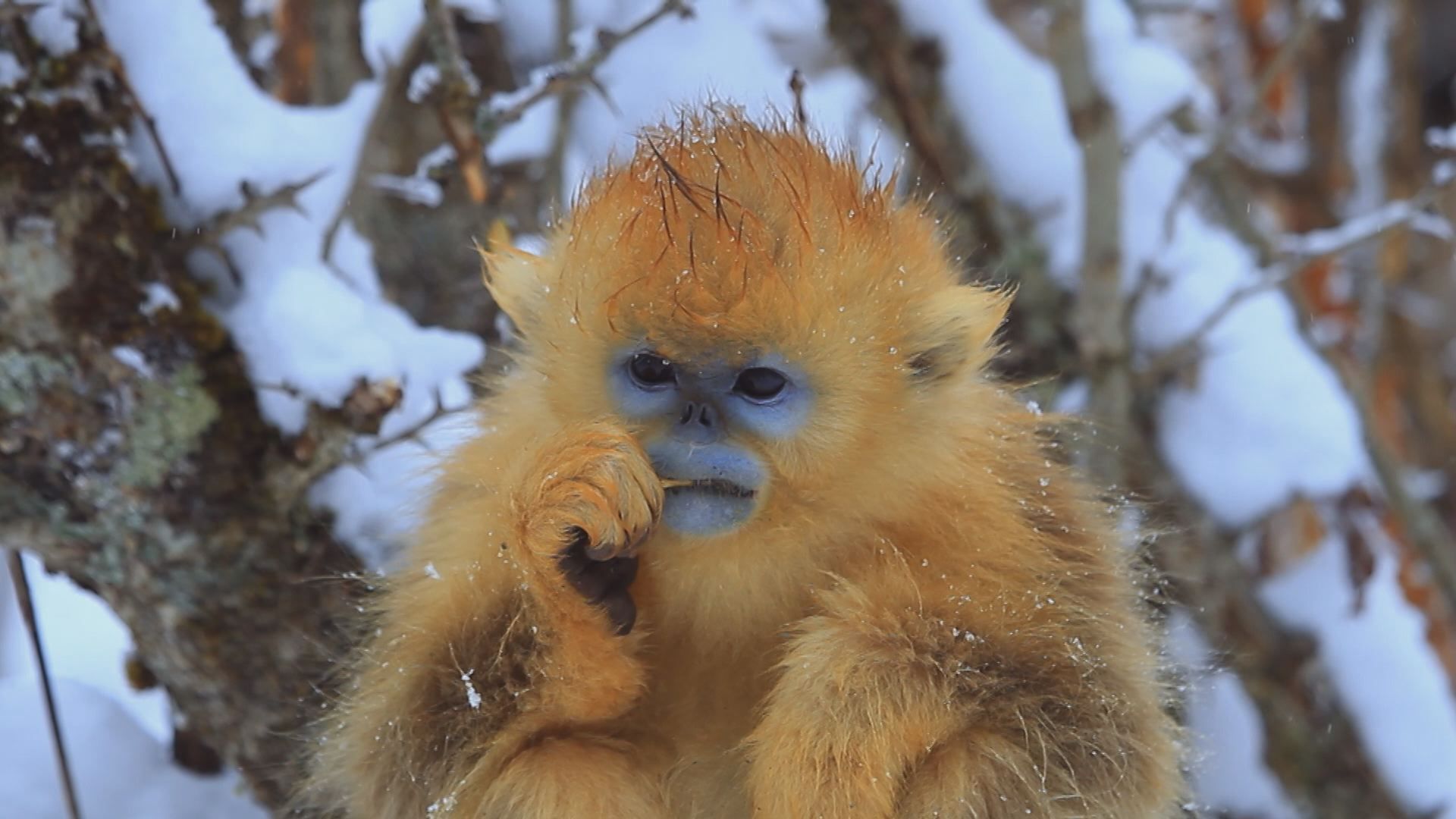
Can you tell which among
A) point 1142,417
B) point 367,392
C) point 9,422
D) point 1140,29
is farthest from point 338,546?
point 1140,29

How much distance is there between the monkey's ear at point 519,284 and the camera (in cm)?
238

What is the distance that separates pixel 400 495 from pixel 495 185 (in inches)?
28.9

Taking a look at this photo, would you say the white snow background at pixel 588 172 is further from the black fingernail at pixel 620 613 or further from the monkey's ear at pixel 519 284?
the black fingernail at pixel 620 613

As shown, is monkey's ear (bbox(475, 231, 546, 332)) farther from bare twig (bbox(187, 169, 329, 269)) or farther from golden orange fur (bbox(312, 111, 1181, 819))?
bare twig (bbox(187, 169, 329, 269))

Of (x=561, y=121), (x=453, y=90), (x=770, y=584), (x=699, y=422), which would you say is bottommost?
(x=770, y=584)

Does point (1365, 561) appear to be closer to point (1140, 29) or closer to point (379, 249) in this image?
point (1140, 29)

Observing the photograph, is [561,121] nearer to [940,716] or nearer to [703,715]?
[703,715]

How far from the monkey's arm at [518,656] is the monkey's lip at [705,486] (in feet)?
0.17

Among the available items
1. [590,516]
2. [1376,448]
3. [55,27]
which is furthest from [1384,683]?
[55,27]

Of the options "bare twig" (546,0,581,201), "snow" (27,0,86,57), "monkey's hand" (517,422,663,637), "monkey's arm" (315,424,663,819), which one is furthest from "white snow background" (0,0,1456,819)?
"monkey's hand" (517,422,663,637)

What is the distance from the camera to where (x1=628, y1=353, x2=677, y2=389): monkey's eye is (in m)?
2.12

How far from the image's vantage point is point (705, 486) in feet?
6.82

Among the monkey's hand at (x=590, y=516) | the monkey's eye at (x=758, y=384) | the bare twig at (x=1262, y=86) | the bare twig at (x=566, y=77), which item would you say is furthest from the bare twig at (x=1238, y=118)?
the monkey's hand at (x=590, y=516)

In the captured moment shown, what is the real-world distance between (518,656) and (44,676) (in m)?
0.90
